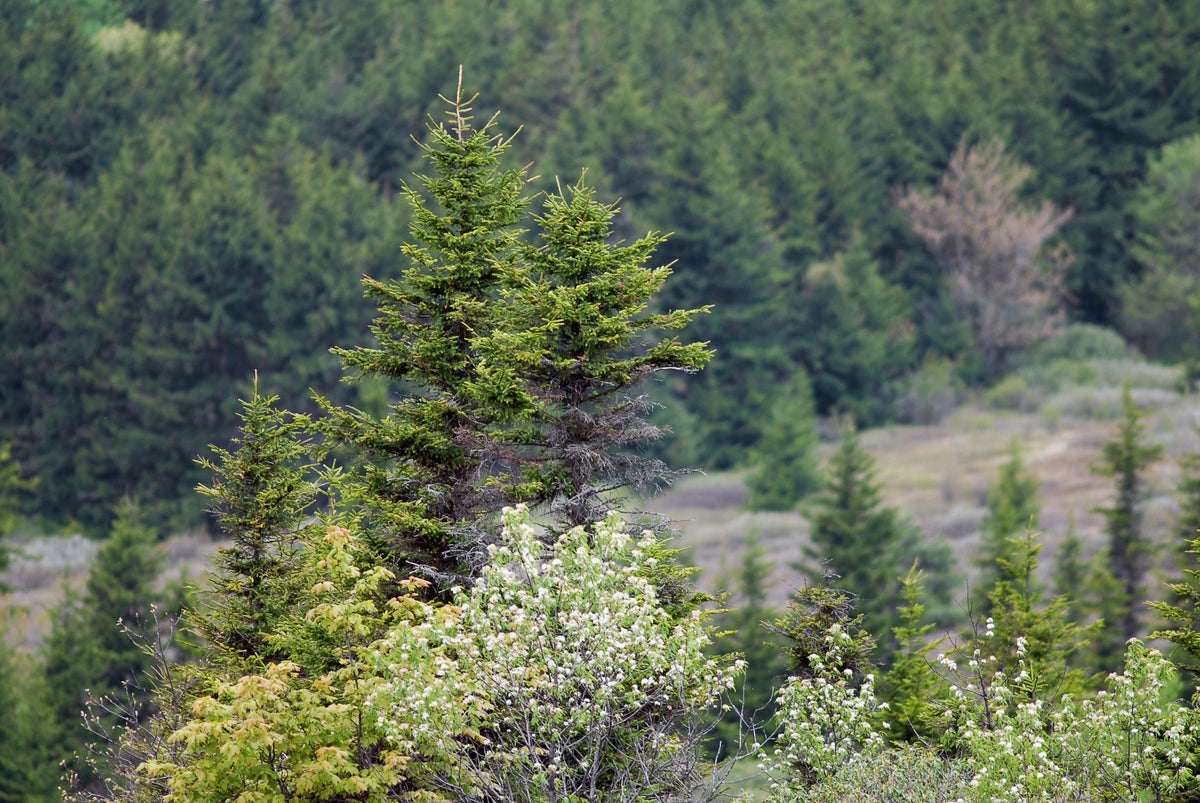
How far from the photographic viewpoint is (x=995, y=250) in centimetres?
8525

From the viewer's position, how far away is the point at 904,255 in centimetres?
8844

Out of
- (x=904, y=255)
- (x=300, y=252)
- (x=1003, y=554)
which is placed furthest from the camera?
(x=904, y=255)

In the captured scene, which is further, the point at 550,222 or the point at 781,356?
the point at 781,356

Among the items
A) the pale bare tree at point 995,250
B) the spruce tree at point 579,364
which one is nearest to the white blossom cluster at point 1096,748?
the spruce tree at point 579,364

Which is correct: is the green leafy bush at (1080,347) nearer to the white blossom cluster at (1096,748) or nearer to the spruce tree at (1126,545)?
the spruce tree at (1126,545)

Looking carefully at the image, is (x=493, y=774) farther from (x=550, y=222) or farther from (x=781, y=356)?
(x=781, y=356)

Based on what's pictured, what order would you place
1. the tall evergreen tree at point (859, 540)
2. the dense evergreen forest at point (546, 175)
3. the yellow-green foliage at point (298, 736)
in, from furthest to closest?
the dense evergreen forest at point (546, 175) < the tall evergreen tree at point (859, 540) < the yellow-green foliage at point (298, 736)

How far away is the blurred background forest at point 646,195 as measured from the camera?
7344 centimetres

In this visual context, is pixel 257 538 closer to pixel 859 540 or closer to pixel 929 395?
pixel 859 540

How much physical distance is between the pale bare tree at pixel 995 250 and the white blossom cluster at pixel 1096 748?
224 ft

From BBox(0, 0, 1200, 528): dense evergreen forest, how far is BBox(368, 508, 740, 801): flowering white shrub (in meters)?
53.6

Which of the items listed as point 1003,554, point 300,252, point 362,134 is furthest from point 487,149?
point 362,134

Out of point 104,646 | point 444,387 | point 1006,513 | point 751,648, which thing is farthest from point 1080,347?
point 444,387

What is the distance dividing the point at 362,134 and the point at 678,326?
2872 inches
